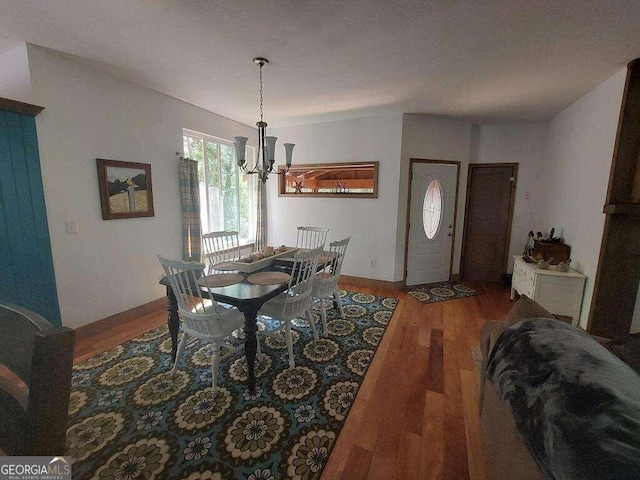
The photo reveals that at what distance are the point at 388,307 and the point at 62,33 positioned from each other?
404 centimetres

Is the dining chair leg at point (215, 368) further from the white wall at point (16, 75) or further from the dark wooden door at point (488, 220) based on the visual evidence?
the dark wooden door at point (488, 220)

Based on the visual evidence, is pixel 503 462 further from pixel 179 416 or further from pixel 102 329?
pixel 102 329

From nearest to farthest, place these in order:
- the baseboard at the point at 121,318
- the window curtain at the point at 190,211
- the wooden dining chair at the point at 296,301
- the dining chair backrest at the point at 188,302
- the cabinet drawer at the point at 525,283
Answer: the dining chair backrest at the point at 188,302 → the wooden dining chair at the point at 296,301 → the baseboard at the point at 121,318 → the cabinet drawer at the point at 525,283 → the window curtain at the point at 190,211

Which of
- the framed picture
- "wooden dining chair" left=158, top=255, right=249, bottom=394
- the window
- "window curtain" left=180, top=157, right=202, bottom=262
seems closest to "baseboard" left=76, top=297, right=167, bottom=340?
"window curtain" left=180, top=157, right=202, bottom=262

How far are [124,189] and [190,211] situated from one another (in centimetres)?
79

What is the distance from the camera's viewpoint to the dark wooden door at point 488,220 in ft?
14.5

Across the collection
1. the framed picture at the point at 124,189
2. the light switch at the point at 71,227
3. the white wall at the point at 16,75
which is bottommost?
the light switch at the point at 71,227

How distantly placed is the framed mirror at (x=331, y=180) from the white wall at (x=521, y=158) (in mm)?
1865

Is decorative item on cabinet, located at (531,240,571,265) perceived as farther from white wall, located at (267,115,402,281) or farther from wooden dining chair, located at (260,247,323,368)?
wooden dining chair, located at (260,247,323,368)

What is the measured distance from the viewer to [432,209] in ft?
14.2

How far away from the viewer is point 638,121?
236cm

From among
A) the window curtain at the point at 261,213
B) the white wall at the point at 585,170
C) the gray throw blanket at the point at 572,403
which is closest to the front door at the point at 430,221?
the white wall at the point at 585,170

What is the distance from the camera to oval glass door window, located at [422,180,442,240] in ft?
14.0

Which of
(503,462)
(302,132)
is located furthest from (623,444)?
(302,132)
